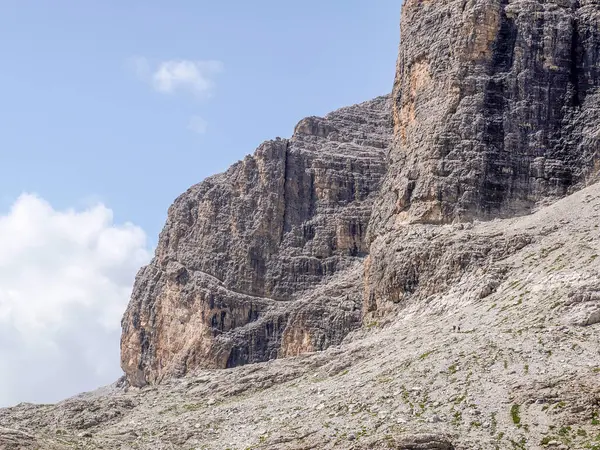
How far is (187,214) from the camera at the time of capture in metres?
147

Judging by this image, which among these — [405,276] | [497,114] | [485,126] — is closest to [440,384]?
[405,276]

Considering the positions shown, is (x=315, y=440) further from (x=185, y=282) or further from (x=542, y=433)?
(x=185, y=282)

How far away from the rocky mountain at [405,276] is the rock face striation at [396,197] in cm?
20

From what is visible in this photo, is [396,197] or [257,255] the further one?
[257,255]

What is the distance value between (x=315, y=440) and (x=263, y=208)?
79.9m

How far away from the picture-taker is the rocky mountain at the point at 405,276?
6469cm

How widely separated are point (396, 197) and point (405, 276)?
1133 cm

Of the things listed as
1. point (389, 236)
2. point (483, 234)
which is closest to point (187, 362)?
point (389, 236)

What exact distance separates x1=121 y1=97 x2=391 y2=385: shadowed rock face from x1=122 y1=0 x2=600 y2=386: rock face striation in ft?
0.70

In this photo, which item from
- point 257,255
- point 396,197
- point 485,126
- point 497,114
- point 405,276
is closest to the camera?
point 405,276

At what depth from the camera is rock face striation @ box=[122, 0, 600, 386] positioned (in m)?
98.1

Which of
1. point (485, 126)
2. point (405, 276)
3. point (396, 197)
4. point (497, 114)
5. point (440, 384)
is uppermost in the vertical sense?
point (497, 114)

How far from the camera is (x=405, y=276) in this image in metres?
94.2

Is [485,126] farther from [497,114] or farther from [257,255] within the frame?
[257,255]
